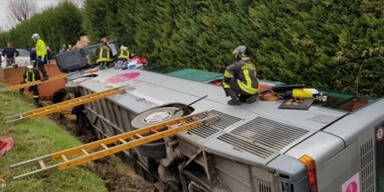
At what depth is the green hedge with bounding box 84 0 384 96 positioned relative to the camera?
6.18 m

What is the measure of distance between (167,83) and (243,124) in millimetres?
2944

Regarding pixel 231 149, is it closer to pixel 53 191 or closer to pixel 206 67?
pixel 53 191

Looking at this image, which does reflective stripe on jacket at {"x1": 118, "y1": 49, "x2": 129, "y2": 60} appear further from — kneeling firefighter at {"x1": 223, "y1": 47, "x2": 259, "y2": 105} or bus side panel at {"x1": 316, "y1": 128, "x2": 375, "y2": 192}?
bus side panel at {"x1": 316, "y1": 128, "x2": 375, "y2": 192}

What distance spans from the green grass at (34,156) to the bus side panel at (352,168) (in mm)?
2715

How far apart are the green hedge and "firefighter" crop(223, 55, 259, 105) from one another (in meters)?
1.27

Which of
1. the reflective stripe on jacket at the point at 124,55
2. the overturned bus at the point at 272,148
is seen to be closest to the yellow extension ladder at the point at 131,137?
the overturned bus at the point at 272,148

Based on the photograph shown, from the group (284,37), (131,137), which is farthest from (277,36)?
(131,137)

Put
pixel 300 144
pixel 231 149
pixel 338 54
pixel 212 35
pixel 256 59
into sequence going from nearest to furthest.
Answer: pixel 300 144 < pixel 231 149 < pixel 338 54 < pixel 256 59 < pixel 212 35

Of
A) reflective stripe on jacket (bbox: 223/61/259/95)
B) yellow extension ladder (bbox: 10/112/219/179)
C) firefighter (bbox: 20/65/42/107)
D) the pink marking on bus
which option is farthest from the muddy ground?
firefighter (bbox: 20/65/42/107)

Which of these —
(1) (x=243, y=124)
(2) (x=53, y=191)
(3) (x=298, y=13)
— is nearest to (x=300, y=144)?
(1) (x=243, y=124)

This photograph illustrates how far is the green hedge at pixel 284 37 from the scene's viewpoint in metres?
6.18

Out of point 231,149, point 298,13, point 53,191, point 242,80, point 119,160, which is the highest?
point 298,13

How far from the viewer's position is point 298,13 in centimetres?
706

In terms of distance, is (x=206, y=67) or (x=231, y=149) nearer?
(x=231, y=149)
